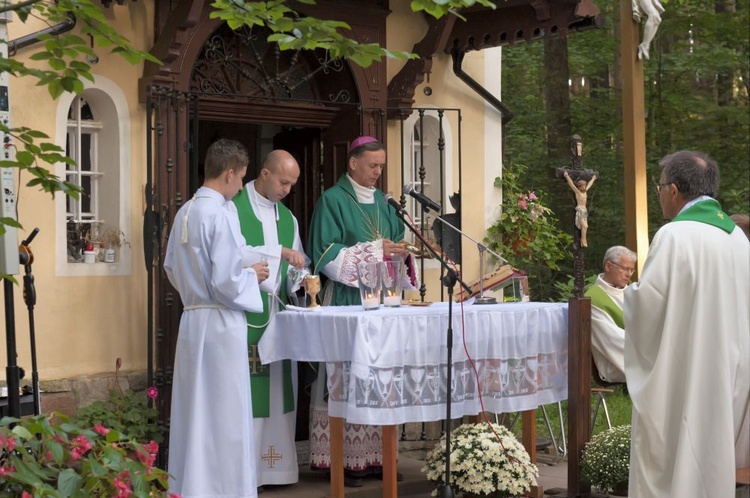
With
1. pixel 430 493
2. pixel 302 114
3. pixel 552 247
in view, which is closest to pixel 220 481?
pixel 430 493

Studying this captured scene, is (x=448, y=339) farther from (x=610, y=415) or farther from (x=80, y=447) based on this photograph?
(x=610, y=415)

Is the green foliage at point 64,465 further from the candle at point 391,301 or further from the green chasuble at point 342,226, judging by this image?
the green chasuble at point 342,226

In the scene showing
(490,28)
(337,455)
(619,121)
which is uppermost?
(619,121)

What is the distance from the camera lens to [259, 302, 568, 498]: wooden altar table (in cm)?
703

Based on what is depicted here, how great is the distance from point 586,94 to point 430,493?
14.9 meters

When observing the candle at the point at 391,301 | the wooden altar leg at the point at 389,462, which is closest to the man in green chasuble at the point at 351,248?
the candle at the point at 391,301

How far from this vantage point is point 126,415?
765cm

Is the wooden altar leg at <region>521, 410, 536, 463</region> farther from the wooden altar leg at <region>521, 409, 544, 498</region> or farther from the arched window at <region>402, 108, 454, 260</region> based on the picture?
the arched window at <region>402, 108, 454, 260</region>

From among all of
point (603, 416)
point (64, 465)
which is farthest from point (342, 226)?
point (603, 416)

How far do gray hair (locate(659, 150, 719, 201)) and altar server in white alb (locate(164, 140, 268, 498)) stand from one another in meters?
2.46

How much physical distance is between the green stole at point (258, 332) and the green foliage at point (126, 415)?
0.66 m

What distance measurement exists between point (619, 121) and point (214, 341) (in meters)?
13.1

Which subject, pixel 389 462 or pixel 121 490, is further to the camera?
pixel 389 462

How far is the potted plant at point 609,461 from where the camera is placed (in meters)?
7.76
